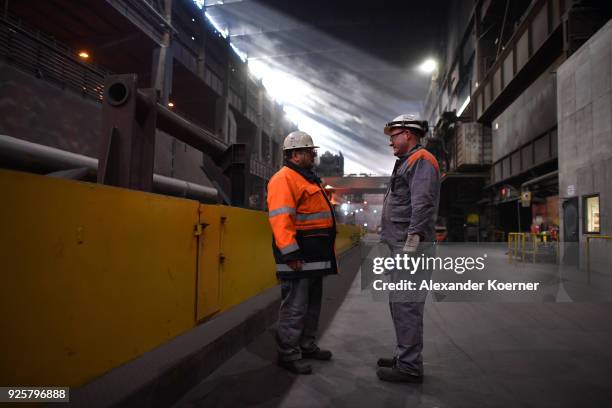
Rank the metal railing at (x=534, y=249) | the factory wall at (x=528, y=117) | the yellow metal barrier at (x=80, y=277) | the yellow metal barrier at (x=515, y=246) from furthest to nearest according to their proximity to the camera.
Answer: the factory wall at (x=528, y=117) → the yellow metal barrier at (x=515, y=246) → the metal railing at (x=534, y=249) → the yellow metal barrier at (x=80, y=277)

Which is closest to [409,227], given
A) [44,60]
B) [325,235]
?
[325,235]

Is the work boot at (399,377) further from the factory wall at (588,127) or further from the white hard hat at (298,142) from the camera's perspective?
the factory wall at (588,127)

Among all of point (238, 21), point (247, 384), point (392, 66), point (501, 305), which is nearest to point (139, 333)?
point (247, 384)

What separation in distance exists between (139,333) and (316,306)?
1.64m

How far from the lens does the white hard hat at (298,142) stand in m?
3.70

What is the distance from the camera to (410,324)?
3090mm

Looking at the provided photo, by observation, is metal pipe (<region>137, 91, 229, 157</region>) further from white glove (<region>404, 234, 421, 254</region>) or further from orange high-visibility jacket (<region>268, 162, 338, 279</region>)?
white glove (<region>404, 234, 421, 254</region>)

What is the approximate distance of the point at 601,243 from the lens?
938 cm

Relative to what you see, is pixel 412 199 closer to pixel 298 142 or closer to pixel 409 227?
pixel 409 227

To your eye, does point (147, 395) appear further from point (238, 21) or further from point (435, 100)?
point (435, 100)

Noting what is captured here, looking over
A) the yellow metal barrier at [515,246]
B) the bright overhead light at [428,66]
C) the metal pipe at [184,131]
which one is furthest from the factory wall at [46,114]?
the bright overhead light at [428,66]

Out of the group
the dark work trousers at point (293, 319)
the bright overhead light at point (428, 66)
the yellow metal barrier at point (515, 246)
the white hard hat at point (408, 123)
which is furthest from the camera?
the bright overhead light at point (428, 66)

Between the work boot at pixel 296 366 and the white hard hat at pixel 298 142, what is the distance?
1.92m

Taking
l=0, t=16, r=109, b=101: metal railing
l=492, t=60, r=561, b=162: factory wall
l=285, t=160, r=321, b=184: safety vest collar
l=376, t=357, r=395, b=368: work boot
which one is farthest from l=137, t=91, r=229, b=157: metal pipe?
l=492, t=60, r=561, b=162: factory wall
